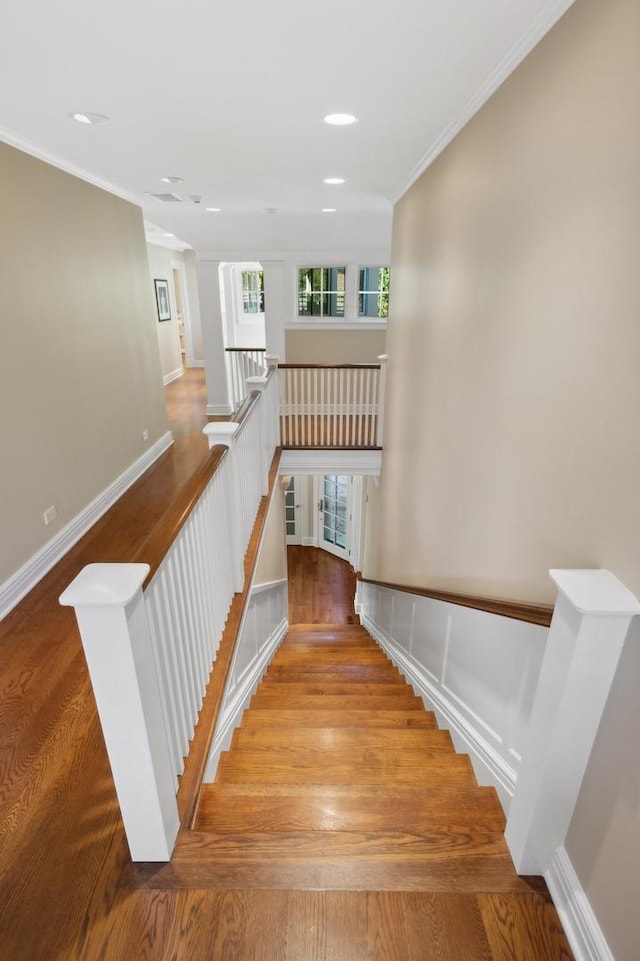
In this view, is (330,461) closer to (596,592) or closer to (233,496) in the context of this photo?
(233,496)

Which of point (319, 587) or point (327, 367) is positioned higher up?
point (327, 367)

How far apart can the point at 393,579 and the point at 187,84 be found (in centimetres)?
393

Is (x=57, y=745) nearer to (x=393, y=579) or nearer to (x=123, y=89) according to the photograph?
(x=123, y=89)

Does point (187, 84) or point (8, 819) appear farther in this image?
point (187, 84)

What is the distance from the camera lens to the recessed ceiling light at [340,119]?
2.51 m

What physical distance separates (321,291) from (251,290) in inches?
120

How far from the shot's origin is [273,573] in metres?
6.17

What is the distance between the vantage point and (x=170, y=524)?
5.32ft

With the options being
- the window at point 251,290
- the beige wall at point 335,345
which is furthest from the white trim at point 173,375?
the beige wall at point 335,345

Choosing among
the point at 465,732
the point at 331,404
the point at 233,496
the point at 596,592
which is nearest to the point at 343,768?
the point at 465,732

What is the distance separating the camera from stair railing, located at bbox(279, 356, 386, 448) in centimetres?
583

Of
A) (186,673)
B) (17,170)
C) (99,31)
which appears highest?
(99,31)

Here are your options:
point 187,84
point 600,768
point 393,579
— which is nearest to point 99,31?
point 187,84

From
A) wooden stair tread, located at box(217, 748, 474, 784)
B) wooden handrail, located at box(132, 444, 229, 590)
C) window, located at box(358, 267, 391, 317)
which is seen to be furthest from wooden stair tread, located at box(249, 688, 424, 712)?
window, located at box(358, 267, 391, 317)
